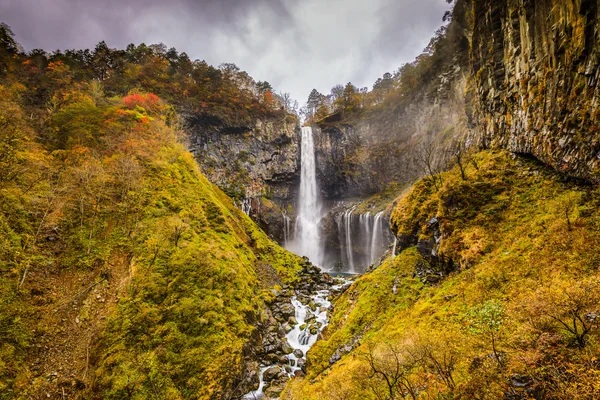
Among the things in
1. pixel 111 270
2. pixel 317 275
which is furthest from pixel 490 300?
pixel 317 275

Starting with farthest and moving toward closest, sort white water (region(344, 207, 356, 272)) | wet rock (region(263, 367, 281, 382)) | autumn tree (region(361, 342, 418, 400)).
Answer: white water (region(344, 207, 356, 272)), wet rock (region(263, 367, 281, 382)), autumn tree (region(361, 342, 418, 400))

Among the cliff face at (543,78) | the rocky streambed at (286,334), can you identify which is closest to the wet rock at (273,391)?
the rocky streambed at (286,334)

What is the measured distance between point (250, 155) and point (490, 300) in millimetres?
42486

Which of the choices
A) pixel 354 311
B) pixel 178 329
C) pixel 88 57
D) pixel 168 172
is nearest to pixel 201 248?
pixel 178 329

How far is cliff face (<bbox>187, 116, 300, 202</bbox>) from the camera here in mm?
41406

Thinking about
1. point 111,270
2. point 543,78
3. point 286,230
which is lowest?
point 286,230

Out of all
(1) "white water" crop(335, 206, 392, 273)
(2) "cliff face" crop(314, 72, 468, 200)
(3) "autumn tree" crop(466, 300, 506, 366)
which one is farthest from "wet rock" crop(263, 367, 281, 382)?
(2) "cliff face" crop(314, 72, 468, 200)

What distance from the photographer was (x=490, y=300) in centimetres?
798

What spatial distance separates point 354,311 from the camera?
14211 millimetres

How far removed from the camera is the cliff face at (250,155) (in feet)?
136

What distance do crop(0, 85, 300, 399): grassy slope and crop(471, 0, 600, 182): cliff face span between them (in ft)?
60.9

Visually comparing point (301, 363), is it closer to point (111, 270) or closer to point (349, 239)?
point (111, 270)

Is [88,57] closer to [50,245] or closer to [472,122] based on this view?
[50,245]

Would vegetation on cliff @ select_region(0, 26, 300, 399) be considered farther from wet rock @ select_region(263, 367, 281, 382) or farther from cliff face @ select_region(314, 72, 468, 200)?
cliff face @ select_region(314, 72, 468, 200)
